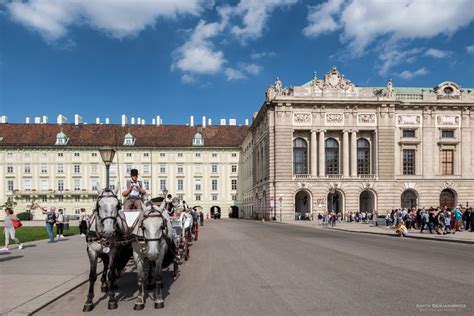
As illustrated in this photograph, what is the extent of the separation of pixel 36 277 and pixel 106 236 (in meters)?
4.33

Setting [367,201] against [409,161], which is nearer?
[409,161]

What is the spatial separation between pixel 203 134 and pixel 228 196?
45.4 ft

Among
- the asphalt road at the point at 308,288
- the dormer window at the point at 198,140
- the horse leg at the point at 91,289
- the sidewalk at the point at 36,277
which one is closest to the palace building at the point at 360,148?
the dormer window at the point at 198,140

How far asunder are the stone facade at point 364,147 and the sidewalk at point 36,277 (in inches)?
1788

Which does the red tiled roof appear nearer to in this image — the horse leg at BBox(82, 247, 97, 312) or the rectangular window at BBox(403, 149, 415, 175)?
the rectangular window at BBox(403, 149, 415, 175)

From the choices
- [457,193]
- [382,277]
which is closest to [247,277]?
[382,277]

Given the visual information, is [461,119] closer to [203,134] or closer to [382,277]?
[203,134]

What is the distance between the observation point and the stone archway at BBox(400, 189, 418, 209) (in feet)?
205

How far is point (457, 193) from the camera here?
2445 inches

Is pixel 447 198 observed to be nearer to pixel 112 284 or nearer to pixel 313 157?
pixel 313 157

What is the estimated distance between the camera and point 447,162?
207ft

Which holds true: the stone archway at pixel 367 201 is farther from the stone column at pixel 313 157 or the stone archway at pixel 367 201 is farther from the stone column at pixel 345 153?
the stone column at pixel 313 157

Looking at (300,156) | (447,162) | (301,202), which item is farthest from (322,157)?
(447,162)

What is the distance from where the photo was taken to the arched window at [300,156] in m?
62.2
